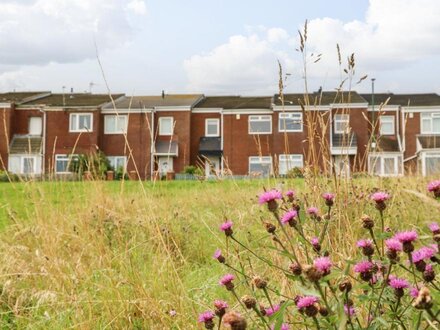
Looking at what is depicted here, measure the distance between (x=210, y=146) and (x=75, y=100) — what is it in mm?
9330

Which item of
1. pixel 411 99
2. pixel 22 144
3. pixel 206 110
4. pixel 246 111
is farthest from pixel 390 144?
pixel 22 144

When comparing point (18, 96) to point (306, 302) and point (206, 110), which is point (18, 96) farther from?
point (306, 302)

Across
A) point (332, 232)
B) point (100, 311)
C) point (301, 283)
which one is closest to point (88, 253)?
point (100, 311)

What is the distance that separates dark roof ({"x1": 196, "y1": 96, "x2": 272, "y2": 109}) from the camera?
31.2m

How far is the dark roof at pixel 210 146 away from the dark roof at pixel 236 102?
2099 millimetres

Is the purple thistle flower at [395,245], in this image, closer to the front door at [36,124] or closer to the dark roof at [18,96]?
the front door at [36,124]

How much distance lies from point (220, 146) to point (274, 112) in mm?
3906

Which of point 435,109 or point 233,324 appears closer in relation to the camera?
point 233,324

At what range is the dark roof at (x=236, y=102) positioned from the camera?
102ft

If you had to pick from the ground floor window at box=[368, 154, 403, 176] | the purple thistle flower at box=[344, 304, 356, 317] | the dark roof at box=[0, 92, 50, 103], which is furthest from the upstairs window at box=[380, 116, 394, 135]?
the purple thistle flower at box=[344, 304, 356, 317]

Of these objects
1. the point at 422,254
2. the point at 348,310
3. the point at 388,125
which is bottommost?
the point at 348,310

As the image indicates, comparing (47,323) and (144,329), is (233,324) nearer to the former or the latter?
(144,329)

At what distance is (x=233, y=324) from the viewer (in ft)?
2.82

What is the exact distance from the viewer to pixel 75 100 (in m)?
32.7
